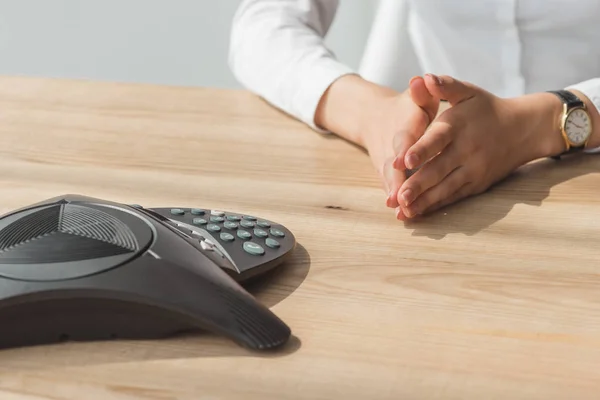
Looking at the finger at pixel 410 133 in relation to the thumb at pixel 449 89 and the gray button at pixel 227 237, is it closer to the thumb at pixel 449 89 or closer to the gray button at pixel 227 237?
the thumb at pixel 449 89

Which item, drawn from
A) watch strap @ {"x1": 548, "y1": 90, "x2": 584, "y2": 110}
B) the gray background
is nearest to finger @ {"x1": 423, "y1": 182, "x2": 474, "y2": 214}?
watch strap @ {"x1": 548, "y1": 90, "x2": 584, "y2": 110}

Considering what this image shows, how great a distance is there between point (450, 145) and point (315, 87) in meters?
0.27

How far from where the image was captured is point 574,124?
82 centimetres

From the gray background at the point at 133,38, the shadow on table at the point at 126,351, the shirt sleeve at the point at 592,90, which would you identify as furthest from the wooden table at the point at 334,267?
the gray background at the point at 133,38

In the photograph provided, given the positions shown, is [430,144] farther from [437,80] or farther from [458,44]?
[458,44]

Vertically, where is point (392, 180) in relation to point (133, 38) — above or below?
above

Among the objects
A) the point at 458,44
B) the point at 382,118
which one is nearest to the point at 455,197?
the point at 382,118

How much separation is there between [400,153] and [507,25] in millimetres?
484

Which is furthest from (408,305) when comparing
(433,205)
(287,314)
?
(433,205)

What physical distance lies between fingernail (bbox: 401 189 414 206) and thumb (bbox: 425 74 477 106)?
0.12 metres

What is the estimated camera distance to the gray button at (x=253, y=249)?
1.74 feet

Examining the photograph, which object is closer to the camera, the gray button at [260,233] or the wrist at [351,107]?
the gray button at [260,233]

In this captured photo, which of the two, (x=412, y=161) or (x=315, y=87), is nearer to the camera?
(x=412, y=161)

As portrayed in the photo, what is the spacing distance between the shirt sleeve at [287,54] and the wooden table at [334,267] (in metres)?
0.04
